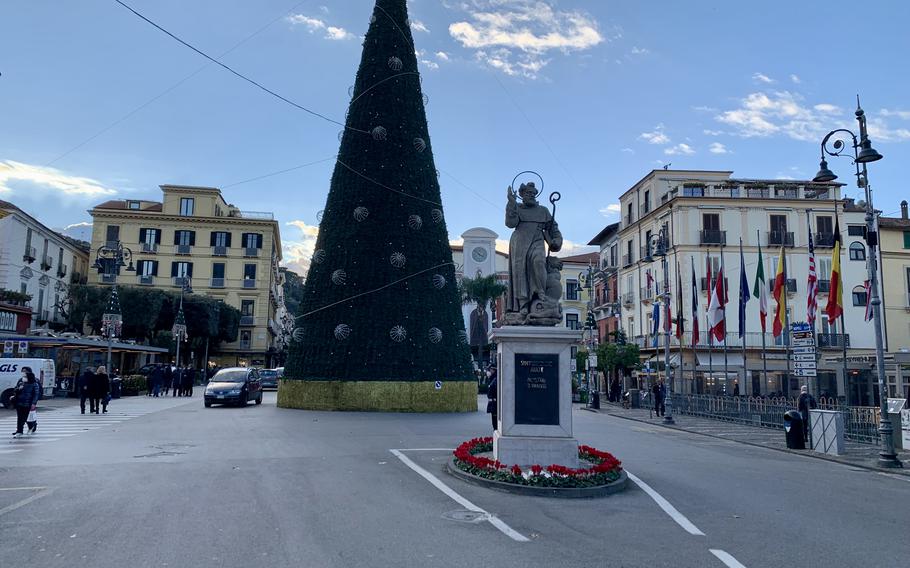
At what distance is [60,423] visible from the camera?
61.1 ft

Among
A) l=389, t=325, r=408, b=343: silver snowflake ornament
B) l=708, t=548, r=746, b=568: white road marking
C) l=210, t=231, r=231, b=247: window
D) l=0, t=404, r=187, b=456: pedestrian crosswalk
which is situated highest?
l=210, t=231, r=231, b=247: window

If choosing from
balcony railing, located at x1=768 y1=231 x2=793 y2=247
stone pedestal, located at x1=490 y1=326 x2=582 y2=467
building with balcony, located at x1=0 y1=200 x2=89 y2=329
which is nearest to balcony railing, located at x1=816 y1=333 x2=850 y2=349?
balcony railing, located at x1=768 y1=231 x2=793 y2=247

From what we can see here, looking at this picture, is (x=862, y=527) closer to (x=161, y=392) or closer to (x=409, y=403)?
(x=409, y=403)

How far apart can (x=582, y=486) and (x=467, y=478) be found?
179 cm

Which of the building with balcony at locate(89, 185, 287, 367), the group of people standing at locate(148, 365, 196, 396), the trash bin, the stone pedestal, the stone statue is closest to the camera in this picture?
the stone pedestal

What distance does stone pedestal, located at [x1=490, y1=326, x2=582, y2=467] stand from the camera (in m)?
10.1

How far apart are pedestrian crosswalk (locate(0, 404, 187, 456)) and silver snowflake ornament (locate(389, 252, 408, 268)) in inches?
403

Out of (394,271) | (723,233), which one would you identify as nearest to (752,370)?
(723,233)

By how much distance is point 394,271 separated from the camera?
24359 millimetres

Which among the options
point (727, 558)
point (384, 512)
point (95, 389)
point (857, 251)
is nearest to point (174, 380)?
point (95, 389)

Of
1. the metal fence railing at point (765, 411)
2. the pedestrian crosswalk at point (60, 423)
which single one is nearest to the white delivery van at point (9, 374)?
the pedestrian crosswalk at point (60, 423)

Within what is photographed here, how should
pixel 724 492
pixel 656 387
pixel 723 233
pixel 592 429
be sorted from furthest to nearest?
pixel 723 233 < pixel 656 387 < pixel 592 429 < pixel 724 492

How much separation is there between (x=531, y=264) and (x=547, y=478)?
381 cm

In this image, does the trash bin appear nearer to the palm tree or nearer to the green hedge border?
the green hedge border
